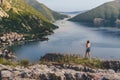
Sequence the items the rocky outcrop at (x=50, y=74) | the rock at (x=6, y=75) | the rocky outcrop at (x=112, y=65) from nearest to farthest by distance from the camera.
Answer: the rock at (x=6, y=75) < the rocky outcrop at (x=50, y=74) < the rocky outcrop at (x=112, y=65)

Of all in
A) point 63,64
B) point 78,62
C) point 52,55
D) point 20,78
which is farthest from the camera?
point 52,55

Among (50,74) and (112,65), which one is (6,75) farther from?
(112,65)

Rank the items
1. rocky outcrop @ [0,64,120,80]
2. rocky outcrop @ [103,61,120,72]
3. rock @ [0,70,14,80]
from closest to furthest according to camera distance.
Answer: rock @ [0,70,14,80]
rocky outcrop @ [0,64,120,80]
rocky outcrop @ [103,61,120,72]

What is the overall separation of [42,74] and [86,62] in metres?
9.33

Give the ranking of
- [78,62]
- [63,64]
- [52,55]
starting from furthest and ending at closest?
[52,55]
[78,62]
[63,64]

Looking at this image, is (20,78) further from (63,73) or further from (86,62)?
(86,62)

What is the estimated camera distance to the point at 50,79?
1298 inches

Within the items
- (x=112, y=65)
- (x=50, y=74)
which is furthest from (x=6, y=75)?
(x=112, y=65)

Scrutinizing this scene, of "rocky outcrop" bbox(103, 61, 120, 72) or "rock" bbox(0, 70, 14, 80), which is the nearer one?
"rock" bbox(0, 70, 14, 80)

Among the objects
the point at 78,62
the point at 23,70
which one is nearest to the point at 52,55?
the point at 78,62

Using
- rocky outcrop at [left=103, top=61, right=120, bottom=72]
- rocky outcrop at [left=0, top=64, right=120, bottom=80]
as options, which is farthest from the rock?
rocky outcrop at [left=103, top=61, right=120, bottom=72]

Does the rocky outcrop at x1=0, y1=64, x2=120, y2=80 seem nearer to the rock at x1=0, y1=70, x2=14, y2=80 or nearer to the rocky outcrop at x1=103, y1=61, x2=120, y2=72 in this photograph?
the rock at x1=0, y1=70, x2=14, y2=80

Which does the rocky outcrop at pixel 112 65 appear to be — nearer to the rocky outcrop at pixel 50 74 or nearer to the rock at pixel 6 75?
the rocky outcrop at pixel 50 74

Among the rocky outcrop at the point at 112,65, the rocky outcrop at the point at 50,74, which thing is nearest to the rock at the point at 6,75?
the rocky outcrop at the point at 50,74
